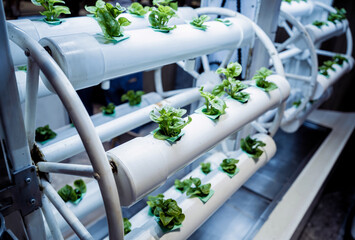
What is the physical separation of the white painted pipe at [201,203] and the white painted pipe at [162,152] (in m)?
0.25

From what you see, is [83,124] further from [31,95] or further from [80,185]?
[80,185]

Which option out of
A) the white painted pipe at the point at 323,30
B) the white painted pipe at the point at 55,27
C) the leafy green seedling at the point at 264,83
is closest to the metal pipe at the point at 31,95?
the white painted pipe at the point at 55,27

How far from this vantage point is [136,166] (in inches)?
26.0

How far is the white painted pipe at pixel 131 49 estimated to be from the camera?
69 centimetres

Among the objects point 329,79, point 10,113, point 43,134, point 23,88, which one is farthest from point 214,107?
point 329,79

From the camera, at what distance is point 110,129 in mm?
1321

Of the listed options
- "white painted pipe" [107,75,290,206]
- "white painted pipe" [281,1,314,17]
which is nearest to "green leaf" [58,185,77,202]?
"white painted pipe" [107,75,290,206]

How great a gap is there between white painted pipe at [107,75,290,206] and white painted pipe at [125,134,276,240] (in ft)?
0.81

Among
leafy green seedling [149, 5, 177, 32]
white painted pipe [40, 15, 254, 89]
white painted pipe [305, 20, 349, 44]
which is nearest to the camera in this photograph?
white painted pipe [40, 15, 254, 89]

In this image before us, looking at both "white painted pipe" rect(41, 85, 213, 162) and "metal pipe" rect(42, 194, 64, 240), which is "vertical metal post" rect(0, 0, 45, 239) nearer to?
"metal pipe" rect(42, 194, 64, 240)

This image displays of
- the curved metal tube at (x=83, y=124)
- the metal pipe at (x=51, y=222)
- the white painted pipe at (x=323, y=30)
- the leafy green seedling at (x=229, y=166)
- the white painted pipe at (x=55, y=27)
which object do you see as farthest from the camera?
the white painted pipe at (x=323, y=30)

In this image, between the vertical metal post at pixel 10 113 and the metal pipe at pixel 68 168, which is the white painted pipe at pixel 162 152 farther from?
the vertical metal post at pixel 10 113

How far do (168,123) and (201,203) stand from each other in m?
0.38

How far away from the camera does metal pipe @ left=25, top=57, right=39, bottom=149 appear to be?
0.67 m
